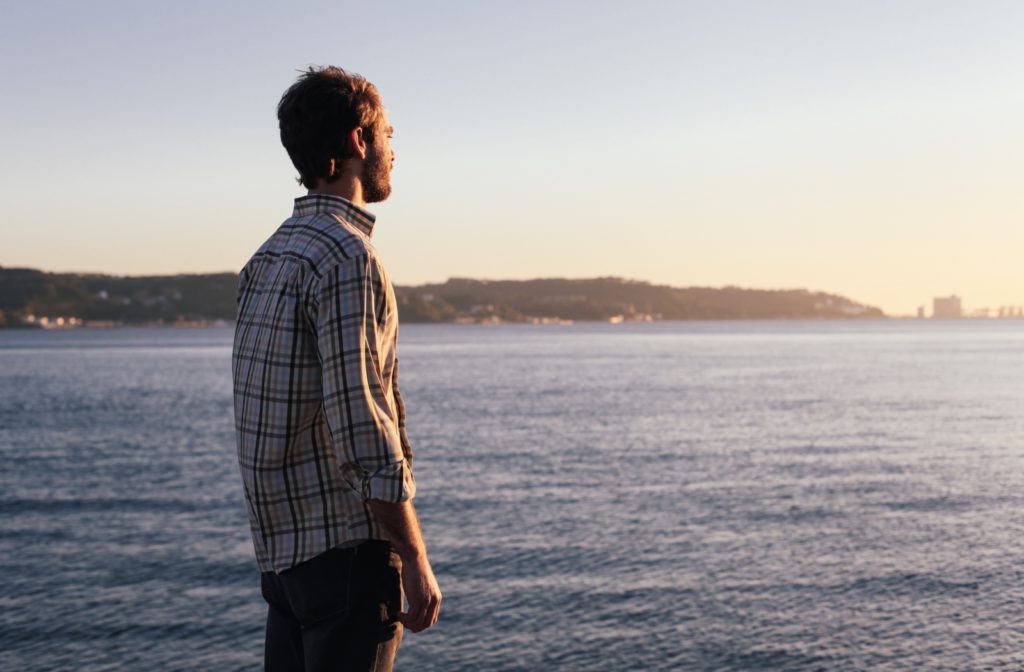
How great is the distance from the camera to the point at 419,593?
3.03m

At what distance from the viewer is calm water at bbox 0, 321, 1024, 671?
1555 cm

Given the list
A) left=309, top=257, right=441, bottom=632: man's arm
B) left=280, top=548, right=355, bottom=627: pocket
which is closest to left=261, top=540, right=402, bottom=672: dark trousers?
left=280, top=548, right=355, bottom=627: pocket

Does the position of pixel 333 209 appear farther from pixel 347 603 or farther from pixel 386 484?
pixel 347 603

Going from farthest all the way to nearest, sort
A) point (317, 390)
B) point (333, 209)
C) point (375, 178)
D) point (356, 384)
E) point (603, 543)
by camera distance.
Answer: point (603, 543), point (375, 178), point (333, 209), point (317, 390), point (356, 384)

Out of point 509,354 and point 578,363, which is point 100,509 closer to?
point 578,363

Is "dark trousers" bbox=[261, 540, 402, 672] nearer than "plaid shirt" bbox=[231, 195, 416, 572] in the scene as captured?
No

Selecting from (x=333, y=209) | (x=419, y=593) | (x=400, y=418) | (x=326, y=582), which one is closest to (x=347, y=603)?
(x=326, y=582)

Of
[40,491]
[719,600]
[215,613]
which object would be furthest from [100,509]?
[719,600]

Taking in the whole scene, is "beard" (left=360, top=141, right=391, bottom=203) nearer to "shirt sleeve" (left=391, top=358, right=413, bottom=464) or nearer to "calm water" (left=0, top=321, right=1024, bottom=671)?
"shirt sleeve" (left=391, top=358, right=413, bottom=464)

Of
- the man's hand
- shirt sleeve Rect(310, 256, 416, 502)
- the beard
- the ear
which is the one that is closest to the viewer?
shirt sleeve Rect(310, 256, 416, 502)

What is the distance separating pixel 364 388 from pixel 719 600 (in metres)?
15.9

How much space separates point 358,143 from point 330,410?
904 millimetres

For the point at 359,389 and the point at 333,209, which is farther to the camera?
the point at 333,209

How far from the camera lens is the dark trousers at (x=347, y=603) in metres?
3.06
